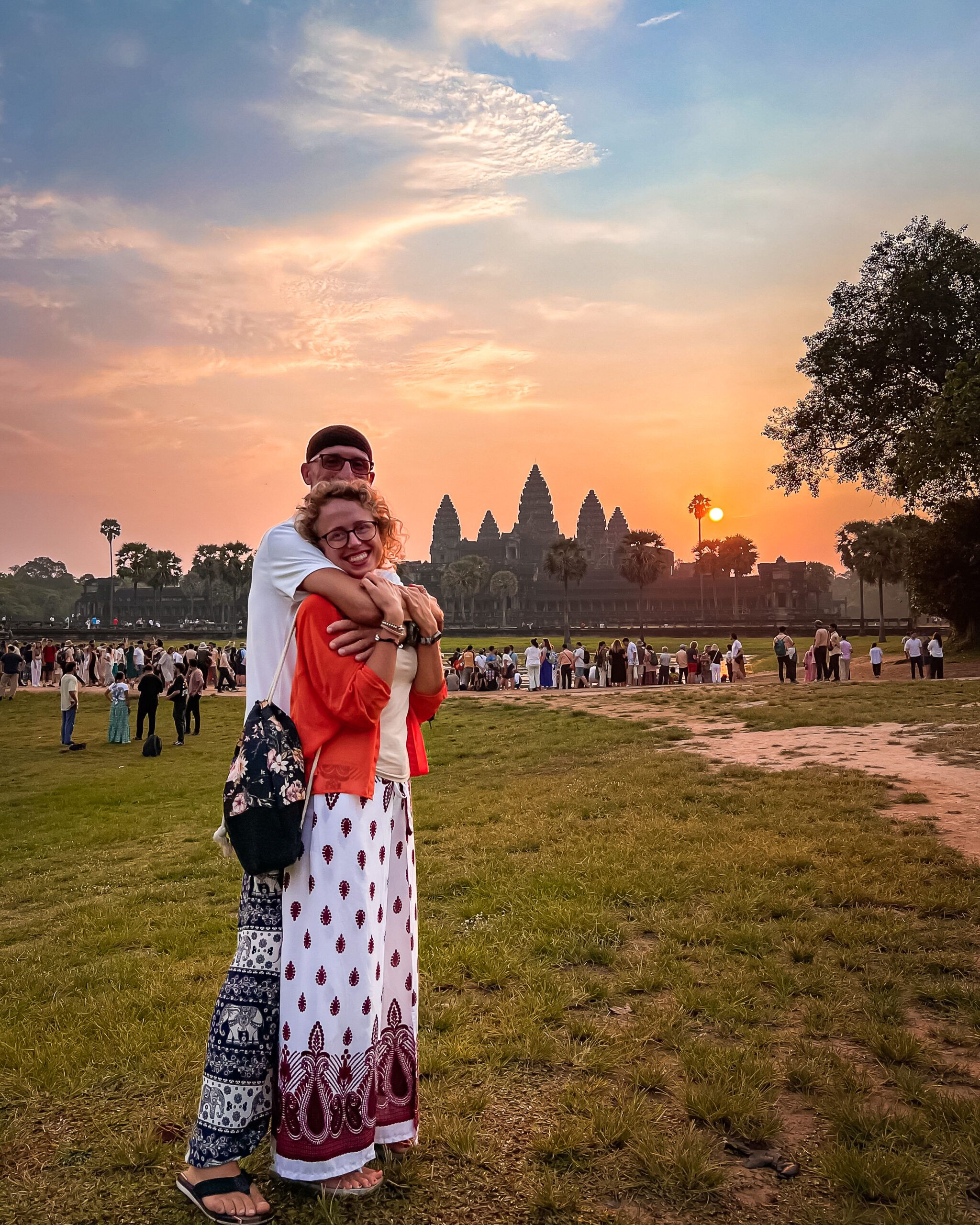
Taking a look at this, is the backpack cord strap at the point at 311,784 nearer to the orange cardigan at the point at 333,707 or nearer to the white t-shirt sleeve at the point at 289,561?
the orange cardigan at the point at 333,707

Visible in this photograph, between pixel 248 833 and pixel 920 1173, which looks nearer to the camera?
pixel 248 833

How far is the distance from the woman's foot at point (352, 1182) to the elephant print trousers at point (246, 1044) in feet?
0.80

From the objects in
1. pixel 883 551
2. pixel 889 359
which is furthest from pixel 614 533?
pixel 889 359

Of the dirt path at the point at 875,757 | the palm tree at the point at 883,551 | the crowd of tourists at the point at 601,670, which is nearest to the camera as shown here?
the dirt path at the point at 875,757

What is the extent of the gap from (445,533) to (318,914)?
387 ft

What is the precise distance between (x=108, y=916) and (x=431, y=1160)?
3714 millimetres

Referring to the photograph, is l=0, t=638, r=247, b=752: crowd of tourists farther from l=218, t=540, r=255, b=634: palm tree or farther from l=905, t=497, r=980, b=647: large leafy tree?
l=218, t=540, r=255, b=634: palm tree

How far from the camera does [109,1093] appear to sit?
122 inches

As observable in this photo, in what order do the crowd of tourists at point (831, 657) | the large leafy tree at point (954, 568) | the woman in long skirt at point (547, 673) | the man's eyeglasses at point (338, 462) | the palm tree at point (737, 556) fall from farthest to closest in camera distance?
the palm tree at point (737, 556)
the large leafy tree at point (954, 568)
the woman in long skirt at point (547, 673)
the crowd of tourists at point (831, 657)
the man's eyeglasses at point (338, 462)

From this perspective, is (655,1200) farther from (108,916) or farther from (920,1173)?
(108,916)

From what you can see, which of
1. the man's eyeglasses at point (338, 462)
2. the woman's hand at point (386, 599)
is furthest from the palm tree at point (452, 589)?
the woman's hand at point (386, 599)

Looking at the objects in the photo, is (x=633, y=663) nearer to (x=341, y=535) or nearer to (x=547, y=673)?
(x=547, y=673)

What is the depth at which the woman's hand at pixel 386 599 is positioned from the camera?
2.39 meters

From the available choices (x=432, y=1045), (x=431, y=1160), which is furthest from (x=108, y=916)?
(x=431, y=1160)
